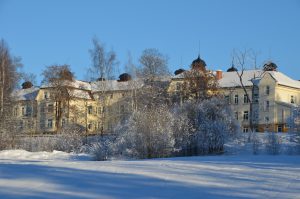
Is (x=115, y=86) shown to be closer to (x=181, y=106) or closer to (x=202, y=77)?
(x=202, y=77)

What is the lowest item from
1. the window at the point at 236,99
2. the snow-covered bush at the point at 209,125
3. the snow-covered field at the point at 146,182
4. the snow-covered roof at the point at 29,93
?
the snow-covered field at the point at 146,182

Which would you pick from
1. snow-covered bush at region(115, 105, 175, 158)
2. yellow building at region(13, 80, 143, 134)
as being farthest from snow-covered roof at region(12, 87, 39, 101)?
snow-covered bush at region(115, 105, 175, 158)

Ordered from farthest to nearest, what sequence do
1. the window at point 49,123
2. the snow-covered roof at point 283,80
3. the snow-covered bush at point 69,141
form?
1. the window at point 49,123
2. the snow-covered roof at point 283,80
3. the snow-covered bush at point 69,141

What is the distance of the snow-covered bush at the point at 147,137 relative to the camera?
32344 mm

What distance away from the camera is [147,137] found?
32375mm

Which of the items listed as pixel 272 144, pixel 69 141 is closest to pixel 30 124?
pixel 69 141

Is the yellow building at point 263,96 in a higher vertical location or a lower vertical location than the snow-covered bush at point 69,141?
higher

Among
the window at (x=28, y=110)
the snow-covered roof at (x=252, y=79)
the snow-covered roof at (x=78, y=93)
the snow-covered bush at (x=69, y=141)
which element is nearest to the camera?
the snow-covered bush at (x=69, y=141)

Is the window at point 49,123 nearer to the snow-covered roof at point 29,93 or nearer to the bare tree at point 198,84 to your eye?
the snow-covered roof at point 29,93

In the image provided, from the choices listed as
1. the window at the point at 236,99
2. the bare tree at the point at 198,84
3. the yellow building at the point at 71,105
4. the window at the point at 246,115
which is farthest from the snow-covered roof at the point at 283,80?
the yellow building at the point at 71,105

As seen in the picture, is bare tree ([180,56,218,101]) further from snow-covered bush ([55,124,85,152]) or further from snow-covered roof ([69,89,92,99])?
snow-covered bush ([55,124,85,152])

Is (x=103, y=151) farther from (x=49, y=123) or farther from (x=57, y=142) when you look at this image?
(x=49, y=123)

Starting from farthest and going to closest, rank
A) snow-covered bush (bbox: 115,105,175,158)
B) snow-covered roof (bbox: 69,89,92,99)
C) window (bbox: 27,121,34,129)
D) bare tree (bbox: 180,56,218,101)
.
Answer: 1. window (bbox: 27,121,34,129)
2. snow-covered roof (bbox: 69,89,92,99)
3. bare tree (bbox: 180,56,218,101)
4. snow-covered bush (bbox: 115,105,175,158)

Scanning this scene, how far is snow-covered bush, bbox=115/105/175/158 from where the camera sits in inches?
1273
